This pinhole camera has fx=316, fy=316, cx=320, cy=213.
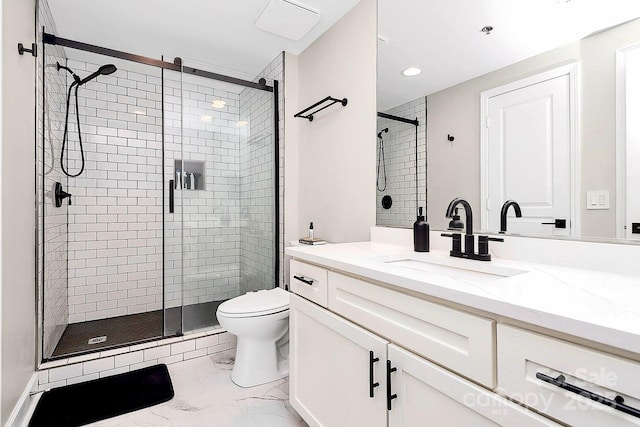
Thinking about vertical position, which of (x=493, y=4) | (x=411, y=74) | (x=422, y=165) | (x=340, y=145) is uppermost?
(x=493, y=4)

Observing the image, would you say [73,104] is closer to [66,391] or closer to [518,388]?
[66,391]

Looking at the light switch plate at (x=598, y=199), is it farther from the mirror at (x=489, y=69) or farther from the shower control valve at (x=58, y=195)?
the shower control valve at (x=58, y=195)

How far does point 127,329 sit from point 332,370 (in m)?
2.21

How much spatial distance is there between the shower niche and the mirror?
1.51 meters

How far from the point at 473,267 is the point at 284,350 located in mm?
1539

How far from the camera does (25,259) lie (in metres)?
1.68

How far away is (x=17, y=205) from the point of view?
5.14 ft

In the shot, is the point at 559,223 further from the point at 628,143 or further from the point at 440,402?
the point at 440,402

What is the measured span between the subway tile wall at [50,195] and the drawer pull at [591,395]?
8.08 feet

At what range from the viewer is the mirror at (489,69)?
102 centimetres

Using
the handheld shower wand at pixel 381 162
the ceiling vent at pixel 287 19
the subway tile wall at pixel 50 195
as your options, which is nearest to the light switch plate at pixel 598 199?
the handheld shower wand at pixel 381 162

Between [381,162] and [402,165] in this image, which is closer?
[402,165]

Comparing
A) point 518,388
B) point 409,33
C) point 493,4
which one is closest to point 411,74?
point 409,33

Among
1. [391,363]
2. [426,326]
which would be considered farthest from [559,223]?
[391,363]
